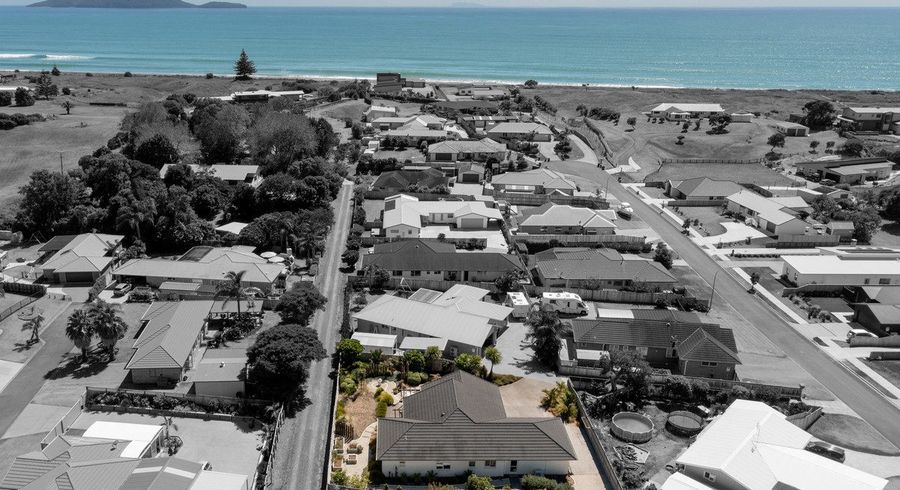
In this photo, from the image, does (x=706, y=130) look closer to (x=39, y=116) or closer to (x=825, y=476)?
(x=825, y=476)

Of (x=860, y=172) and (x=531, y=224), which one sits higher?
(x=860, y=172)

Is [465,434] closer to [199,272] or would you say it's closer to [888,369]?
[199,272]

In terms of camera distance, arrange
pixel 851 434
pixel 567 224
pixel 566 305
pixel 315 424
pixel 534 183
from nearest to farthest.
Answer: pixel 315 424
pixel 851 434
pixel 566 305
pixel 567 224
pixel 534 183

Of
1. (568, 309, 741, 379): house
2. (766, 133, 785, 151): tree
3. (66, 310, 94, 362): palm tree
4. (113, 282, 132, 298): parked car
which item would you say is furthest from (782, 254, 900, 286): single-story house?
(113, 282, 132, 298): parked car

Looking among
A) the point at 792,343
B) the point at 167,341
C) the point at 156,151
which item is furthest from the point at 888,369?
the point at 156,151

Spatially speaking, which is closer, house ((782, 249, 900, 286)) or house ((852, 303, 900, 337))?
house ((852, 303, 900, 337))

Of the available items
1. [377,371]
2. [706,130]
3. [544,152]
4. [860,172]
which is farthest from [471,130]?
[377,371]

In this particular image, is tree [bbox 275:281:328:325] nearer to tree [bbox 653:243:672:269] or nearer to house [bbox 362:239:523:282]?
house [bbox 362:239:523:282]
